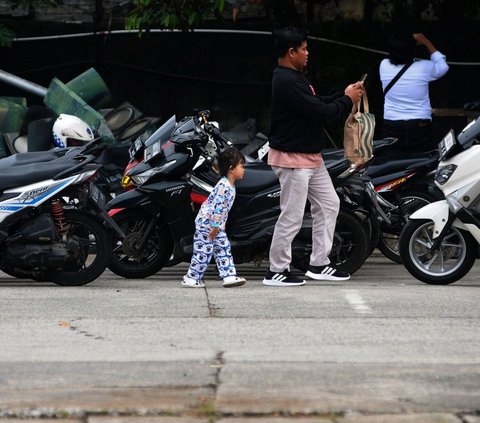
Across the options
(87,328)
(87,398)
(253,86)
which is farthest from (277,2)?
(87,398)

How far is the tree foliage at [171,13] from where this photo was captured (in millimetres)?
14375

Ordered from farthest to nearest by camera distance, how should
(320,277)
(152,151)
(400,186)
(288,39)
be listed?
(400,186), (152,151), (320,277), (288,39)

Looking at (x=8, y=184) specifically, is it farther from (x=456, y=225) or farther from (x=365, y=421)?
(x=365, y=421)

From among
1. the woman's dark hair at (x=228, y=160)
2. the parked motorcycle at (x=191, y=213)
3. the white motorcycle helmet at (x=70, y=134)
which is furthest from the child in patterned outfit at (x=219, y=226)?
the white motorcycle helmet at (x=70, y=134)

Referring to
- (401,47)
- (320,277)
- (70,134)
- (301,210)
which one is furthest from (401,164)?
(70,134)

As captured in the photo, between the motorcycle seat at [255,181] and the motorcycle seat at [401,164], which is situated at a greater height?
the motorcycle seat at [255,181]

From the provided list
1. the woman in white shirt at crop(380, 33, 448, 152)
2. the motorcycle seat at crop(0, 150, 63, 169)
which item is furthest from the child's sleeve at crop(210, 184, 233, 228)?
the woman in white shirt at crop(380, 33, 448, 152)

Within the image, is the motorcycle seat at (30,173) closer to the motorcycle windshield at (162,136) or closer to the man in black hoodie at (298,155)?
the motorcycle windshield at (162,136)

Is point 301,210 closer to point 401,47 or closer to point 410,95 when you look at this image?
point 410,95

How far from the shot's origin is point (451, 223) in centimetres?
1083

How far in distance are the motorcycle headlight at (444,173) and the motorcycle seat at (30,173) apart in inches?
112

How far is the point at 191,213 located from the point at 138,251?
536 mm

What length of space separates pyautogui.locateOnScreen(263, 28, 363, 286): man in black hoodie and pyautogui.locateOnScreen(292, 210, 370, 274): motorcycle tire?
240mm

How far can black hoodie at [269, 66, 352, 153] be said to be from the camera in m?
10.6
